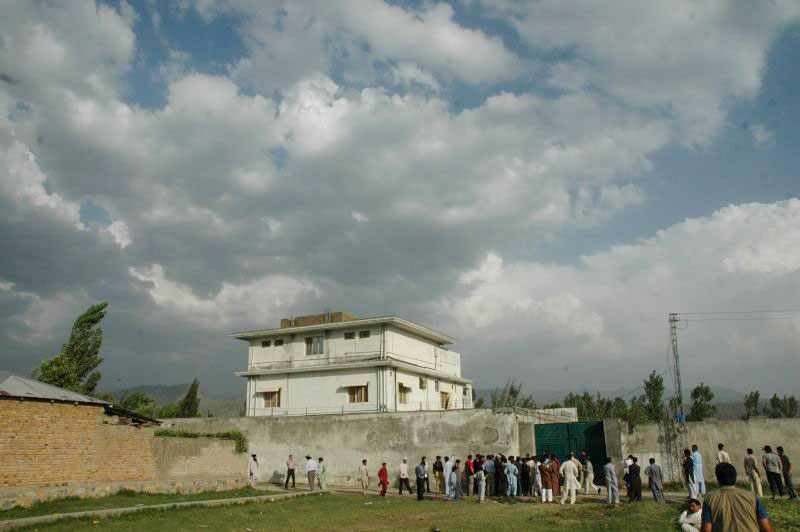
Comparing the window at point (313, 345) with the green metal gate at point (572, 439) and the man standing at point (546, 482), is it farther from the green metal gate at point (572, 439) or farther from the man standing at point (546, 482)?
the man standing at point (546, 482)

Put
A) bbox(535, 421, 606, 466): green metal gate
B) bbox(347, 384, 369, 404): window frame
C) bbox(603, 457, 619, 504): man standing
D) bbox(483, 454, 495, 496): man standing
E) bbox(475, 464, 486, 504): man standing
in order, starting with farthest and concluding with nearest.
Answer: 1. bbox(347, 384, 369, 404): window frame
2. bbox(535, 421, 606, 466): green metal gate
3. bbox(483, 454, 495, 496): man standing
4. bbox(475, 464, 486, 504): man standing
5. bbox(603, 457, 619, 504): man standing

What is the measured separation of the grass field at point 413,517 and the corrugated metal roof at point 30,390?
5777 mm

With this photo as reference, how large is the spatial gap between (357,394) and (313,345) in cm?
490

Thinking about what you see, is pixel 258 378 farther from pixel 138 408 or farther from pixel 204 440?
pixel 204 440

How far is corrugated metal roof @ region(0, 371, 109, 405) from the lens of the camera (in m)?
19.1

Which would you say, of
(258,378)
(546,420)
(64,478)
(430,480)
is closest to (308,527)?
(64,478)

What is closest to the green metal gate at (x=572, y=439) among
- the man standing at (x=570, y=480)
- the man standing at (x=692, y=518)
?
the man standing at (x=570, y=480)

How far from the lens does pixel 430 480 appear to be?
2717 cm

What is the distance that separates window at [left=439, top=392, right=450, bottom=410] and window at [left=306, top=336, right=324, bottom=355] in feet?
32.5

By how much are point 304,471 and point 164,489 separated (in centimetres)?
914

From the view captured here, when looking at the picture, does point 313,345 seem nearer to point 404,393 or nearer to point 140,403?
point 404,393

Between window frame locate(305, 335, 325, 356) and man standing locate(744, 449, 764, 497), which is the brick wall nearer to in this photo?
window frame locate(305, 335, 325, 356)

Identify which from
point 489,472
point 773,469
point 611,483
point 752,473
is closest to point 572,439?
point 489,472

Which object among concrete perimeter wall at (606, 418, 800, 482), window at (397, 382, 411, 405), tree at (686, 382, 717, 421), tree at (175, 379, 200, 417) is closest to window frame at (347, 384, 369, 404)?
window at (397, 382, 411, 405)
